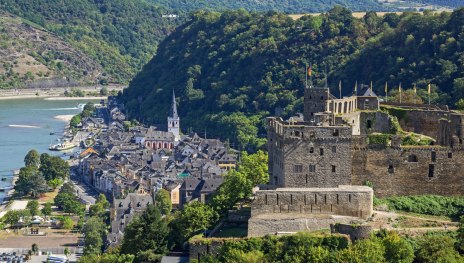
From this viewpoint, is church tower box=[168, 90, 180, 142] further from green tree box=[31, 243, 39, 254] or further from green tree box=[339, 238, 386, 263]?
green tree box=[339, 238, 386, 263]

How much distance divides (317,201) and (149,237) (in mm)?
12716

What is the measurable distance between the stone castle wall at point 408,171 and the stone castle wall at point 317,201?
168 centimetres

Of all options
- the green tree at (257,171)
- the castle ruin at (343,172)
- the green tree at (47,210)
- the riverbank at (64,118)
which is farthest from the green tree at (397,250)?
the riverbank at (64,118)

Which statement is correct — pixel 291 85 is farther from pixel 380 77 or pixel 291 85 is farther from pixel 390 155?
pixel 390 155

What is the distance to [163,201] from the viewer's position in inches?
3922

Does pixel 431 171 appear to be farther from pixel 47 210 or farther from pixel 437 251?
pixel 47 210

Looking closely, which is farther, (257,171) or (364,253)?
(257,171)

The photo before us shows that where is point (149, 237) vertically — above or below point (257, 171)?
below

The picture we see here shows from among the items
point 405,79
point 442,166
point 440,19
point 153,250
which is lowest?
point 153,250

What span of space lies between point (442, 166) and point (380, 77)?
77.5m

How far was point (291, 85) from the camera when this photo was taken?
158m

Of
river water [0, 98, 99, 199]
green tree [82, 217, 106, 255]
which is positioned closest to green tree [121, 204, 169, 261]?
green tree [82, 217, 106, 255]

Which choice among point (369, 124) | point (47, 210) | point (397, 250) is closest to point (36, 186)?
point (47, 210)

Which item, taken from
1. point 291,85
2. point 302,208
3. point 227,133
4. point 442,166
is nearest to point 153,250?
point 302,208
